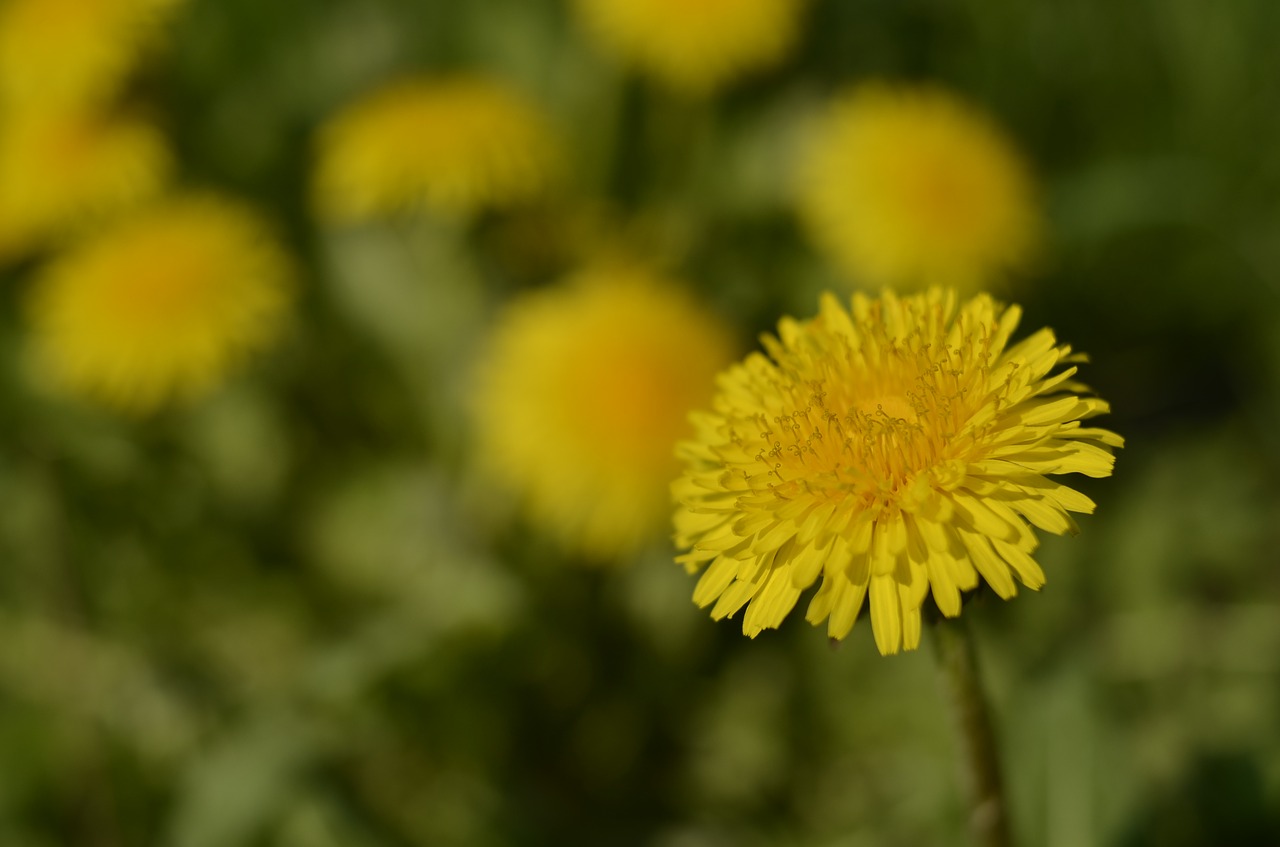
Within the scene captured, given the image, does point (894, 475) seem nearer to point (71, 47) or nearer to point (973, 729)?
point (973, 729)

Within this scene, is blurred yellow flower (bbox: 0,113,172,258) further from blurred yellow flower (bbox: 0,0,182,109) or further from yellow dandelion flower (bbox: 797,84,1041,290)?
yellow dandelion flower (bbox: 797,84,1041,290)

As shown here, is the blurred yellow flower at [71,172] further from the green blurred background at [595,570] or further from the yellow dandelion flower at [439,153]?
the yellow dandelion flower at [439,153]

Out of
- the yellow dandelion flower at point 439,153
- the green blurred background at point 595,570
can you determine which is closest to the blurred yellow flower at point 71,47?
the green blurred background at point 595,570

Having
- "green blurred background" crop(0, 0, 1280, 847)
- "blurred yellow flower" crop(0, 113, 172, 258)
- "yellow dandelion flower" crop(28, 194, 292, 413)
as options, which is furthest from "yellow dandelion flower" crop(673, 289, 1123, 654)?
"blurred yellow flower" crop(0, 113, 172, 258)

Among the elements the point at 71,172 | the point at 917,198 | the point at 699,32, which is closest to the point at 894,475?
the point at 917,198

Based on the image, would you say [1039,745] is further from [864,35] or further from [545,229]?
[864,35]

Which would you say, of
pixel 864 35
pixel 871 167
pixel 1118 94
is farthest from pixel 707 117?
pixel 1118 94
